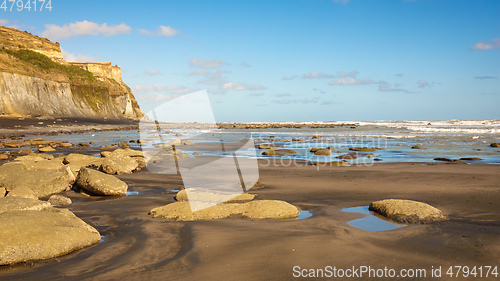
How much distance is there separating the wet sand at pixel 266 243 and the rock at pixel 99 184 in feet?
0.91

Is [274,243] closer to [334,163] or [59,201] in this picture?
[59,201]

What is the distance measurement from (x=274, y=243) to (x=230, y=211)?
1726mm

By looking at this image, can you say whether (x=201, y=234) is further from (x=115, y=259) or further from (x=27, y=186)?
(x=27, y=186)

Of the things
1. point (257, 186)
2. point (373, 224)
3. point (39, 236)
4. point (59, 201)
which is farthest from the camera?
point (257, 186)

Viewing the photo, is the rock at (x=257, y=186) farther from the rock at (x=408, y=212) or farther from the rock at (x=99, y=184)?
the rock at (x=408, y=212)

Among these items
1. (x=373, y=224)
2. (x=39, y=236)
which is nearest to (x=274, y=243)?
(x=373, y=224)

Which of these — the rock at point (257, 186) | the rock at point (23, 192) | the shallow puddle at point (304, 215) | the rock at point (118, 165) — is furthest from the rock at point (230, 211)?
the rock at point (118, 165)

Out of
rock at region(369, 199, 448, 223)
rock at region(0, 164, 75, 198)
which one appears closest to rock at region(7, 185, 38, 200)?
rock at region(0, 164, 75, 198)

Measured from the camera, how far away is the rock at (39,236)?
12.4 ft

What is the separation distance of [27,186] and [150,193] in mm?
2593

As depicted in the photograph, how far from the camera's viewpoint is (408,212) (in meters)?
5.64

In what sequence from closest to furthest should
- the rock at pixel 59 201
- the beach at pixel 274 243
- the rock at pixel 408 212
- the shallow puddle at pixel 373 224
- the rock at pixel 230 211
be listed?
the beach at pixel 274 243 → the shallow puddle at pixel 373 224 → the rock at pixel 408 212 → the rock at pixel 230 211 → the rock at pixel 59 201

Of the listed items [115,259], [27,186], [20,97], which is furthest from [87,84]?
[115,259]

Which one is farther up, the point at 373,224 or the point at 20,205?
the point at 20,205
